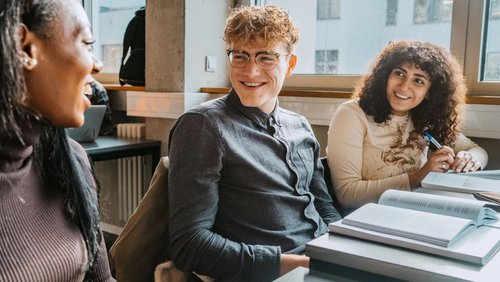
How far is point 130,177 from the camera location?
2982 millimetres

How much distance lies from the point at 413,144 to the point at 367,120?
0.20m

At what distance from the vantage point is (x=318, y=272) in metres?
0.88

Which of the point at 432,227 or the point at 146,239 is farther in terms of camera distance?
the point at 146,239

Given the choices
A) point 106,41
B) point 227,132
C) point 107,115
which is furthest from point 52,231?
point 106,41

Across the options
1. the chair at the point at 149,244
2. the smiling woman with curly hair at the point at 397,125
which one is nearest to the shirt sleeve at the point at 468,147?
the smiling woman with curly hair at the point at 397,125

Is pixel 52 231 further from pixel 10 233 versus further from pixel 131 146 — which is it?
pixel 131 146

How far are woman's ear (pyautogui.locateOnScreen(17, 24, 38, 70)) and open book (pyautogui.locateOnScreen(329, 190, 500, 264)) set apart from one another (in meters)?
0.61

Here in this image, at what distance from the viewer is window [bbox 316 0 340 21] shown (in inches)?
99.6

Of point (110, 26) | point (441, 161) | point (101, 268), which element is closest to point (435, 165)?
point (441, 161)

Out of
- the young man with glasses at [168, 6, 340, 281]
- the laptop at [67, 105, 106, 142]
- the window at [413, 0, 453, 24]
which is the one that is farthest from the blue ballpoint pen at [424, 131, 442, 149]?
the laptop at [67, 105, 106, 142]

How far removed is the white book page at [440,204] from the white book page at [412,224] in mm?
72

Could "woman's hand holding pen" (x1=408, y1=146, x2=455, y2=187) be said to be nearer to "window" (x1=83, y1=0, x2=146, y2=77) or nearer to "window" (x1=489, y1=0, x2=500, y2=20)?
"window" (x1=489, y1=0, x2=500, y2=20)

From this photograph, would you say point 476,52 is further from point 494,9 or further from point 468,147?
point 468,147

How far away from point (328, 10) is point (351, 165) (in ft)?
3.80
